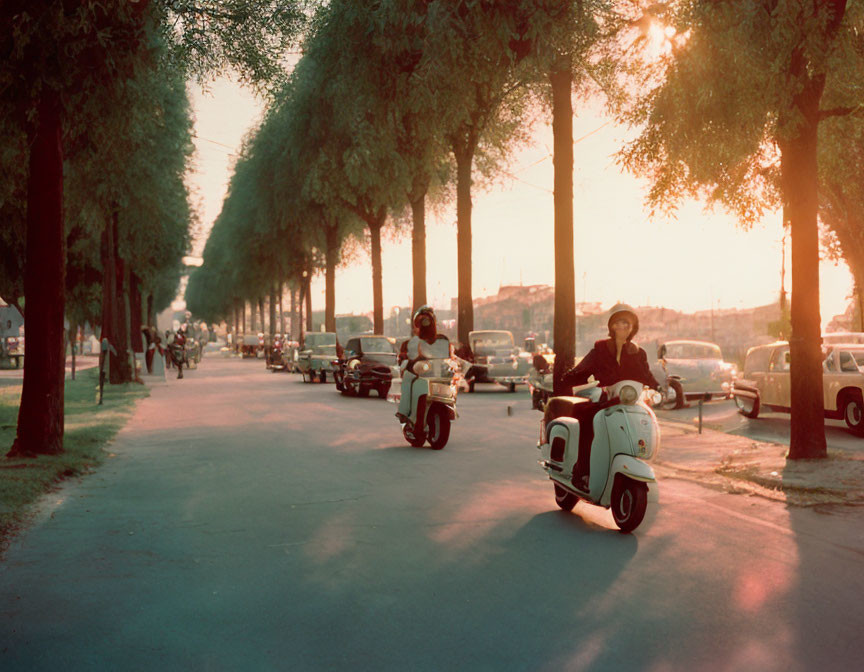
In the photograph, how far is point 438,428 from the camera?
14477mm

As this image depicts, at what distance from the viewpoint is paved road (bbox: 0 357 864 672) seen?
4895 millimetres

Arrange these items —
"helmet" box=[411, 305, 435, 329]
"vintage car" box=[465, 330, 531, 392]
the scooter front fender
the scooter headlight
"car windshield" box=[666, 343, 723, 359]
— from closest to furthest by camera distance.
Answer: the scooter front fender < the scooter headlight < "helmet" box=[411, 305, 435, 329] < "car windshield" box=[666, 343, 723, 359] < "vintage car" box=[465, 330, 531, 392]

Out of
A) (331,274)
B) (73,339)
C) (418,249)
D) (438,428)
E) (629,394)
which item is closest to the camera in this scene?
(629,394)

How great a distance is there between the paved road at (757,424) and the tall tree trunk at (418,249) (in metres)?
15.8

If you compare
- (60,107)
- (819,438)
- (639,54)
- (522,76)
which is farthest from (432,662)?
(522,76)

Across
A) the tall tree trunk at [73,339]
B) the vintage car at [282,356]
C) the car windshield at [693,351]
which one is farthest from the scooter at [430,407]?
the vintage car at [282,356]

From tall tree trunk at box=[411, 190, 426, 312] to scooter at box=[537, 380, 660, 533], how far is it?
1135 inches

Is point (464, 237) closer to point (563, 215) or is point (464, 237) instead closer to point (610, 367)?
point (563, 215)

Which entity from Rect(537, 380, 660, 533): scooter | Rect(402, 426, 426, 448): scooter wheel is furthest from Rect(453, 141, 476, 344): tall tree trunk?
Rect(537, 380, 660, 533): scooter

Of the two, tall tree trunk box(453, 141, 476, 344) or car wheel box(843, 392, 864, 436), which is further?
tall tree trunk box(453, 141, 476, 344)

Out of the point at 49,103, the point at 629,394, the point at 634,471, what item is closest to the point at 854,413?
the point at 629,394

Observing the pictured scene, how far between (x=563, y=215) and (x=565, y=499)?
15882mm

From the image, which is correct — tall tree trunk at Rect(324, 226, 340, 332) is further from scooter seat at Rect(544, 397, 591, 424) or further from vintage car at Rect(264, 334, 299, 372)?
scooter seat at Rect(544, 397, 591, 424)

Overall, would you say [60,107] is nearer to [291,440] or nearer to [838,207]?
[291,440]
